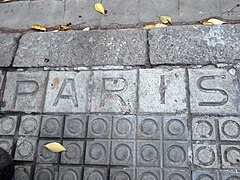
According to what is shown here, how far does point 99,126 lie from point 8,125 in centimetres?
79

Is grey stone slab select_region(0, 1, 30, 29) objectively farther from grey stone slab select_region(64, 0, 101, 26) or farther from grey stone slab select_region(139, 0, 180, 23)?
grey stone slab select_region(139, 0, 180, 23)

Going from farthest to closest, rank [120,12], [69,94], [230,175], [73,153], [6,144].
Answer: [120,12]
[69,94]
[6,144]
[73,153]
[230,175]

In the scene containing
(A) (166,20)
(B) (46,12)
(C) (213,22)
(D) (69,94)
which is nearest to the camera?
(D) (69,94)

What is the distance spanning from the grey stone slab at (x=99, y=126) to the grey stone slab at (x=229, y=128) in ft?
2.88

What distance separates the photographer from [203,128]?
2410mm

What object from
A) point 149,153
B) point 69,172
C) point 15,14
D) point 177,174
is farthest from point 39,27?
point 177,174

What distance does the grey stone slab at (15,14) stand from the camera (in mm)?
3188

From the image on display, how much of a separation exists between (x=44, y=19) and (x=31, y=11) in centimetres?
19

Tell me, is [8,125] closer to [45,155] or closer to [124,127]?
[45,155]

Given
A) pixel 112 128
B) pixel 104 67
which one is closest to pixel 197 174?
pixel 112 128

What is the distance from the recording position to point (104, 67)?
2750mm

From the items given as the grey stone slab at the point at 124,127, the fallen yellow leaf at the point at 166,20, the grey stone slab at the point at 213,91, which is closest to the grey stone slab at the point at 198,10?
the fallen yellow leaf at the point at 166,20

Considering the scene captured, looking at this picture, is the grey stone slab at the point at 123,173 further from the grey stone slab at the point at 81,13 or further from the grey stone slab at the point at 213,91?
the grey stone slab at the point at 81,13

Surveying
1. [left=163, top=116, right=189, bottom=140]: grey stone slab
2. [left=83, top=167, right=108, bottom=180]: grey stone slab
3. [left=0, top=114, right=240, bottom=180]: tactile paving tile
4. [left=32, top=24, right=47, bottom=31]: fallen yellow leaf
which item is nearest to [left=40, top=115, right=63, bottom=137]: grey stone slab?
[left=0, top=114, right=240, bottom=180]: tactile paving tile
